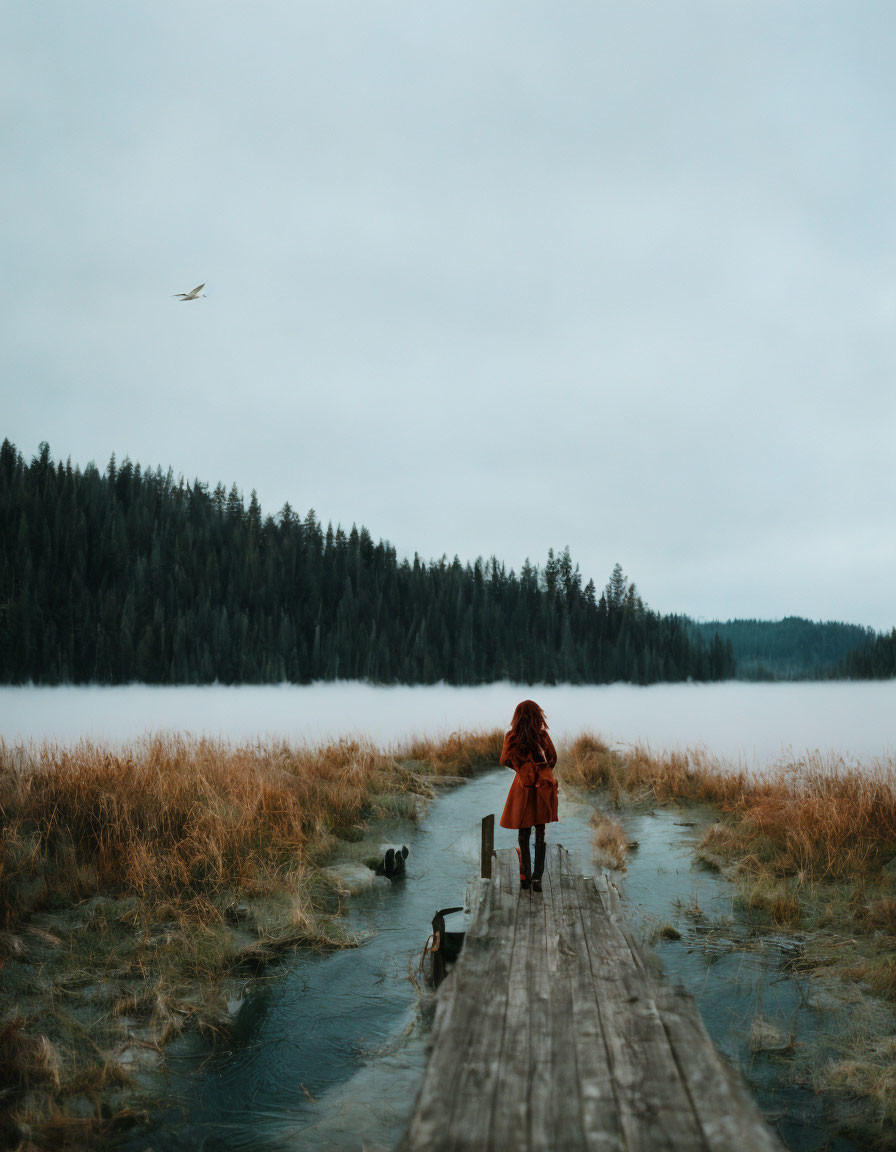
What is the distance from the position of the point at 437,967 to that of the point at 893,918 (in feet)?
16.0

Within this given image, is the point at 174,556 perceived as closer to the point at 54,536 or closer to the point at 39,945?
the point at 54,536

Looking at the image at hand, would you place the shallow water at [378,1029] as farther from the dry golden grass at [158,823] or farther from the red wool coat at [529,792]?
the red wool coat at [529,792]

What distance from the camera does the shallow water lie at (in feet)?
16.0

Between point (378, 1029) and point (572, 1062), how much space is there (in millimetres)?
3313

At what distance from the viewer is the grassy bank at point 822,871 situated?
5.34 metres

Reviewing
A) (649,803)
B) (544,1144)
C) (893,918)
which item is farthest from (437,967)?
(649,803)

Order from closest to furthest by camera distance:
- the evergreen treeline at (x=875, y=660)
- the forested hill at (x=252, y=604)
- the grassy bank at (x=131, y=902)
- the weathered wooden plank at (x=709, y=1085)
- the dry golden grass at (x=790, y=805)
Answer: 1. the weathered wooden plank at (x=709, y=1085)
2. the grassy bank at (x=131, y=902)
3. the dry golden grass at (x=790, y=805)
4. the forested hill at (x=252, y=604)
5. the evergreen treeline at (x=875, y=660)

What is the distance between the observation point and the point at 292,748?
1741cm

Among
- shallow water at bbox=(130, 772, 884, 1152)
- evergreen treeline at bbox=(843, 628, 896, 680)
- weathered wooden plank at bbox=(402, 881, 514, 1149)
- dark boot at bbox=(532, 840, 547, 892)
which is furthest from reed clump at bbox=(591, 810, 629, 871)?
evergreen treeline at bbox=(843, 628, 896, 680)

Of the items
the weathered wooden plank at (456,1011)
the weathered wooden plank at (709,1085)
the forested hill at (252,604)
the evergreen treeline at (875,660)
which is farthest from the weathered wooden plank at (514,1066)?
the evergreen treeline at (875,660)

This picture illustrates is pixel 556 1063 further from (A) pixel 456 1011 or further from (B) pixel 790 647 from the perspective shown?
(B) pixel 790 647

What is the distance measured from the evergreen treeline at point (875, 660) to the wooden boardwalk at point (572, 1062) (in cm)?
8556

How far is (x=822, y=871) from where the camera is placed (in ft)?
31.3

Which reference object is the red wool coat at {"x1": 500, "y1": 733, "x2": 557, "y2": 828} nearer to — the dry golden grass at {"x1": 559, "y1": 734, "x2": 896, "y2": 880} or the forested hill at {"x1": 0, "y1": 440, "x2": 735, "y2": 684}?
the dry golden grass at {"x1": 559, "y1": 734, "x2": 896, "y2": 880}
